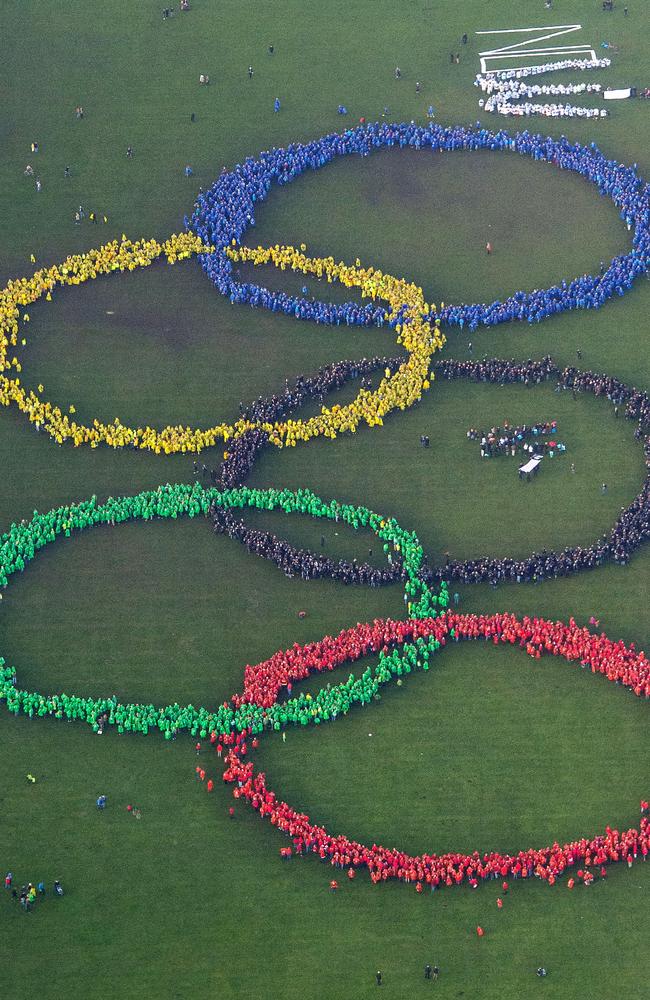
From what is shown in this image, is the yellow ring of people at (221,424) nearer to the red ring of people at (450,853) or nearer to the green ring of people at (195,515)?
the green ring of people at (195,515)

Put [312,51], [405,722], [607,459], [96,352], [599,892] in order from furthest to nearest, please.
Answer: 1. [312,51]
2. [96,352]
3. [607,459]
4. [405,722]
5. [599,892]

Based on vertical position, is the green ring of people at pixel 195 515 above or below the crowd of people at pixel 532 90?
below

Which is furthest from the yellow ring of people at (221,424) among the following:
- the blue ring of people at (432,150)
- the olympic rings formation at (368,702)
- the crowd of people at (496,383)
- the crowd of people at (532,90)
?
the crowd of people at (532,90)

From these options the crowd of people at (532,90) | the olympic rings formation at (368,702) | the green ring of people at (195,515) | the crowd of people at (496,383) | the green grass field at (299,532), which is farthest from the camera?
the crowd of people at (532,90)

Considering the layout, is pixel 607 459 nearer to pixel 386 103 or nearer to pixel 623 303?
pixel 623 303

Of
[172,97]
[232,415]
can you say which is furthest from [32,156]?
[232,415]

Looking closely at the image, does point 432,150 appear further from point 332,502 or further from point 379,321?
point 332,502

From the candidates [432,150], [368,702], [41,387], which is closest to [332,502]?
[368,702]
